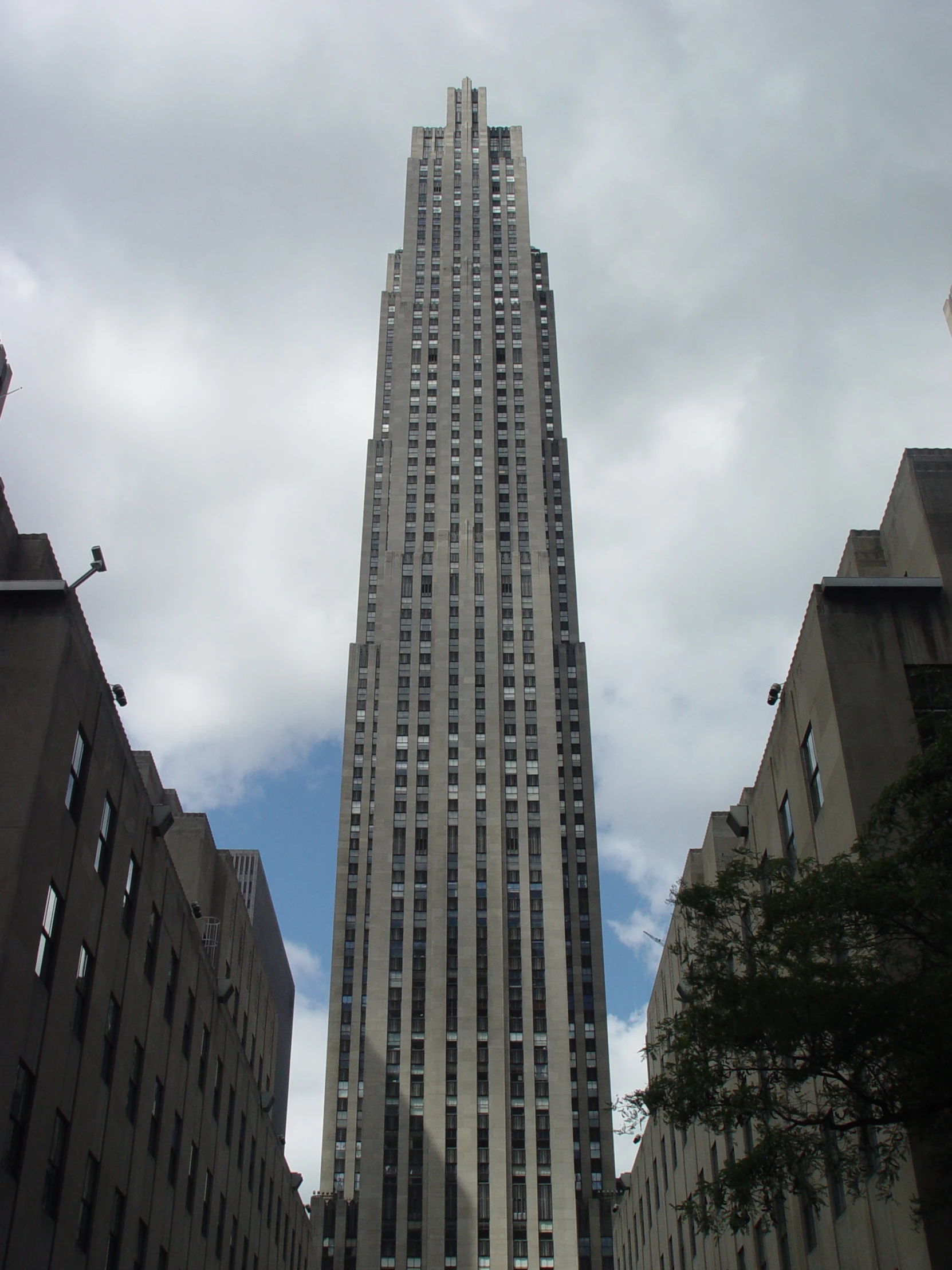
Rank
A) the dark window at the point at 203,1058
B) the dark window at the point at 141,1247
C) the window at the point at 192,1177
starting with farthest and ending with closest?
the dark window at the point at 203,1058 < the window at the point at 192,1177 < the dark window at the point at 141,1247

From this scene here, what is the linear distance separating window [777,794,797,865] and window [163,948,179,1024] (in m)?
21.5

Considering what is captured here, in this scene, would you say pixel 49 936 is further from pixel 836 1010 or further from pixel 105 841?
pixel 836 1010

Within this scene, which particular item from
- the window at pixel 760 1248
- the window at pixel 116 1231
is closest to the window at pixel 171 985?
the window at pixel 116 1231

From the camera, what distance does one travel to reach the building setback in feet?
94.5

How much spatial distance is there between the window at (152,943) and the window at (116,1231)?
658 centimetres

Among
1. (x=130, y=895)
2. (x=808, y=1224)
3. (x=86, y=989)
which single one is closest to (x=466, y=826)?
(x=130, y=895)

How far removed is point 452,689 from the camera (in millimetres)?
118375

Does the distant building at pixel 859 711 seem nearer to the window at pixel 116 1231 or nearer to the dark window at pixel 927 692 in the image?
the dark window at pixel 927 692

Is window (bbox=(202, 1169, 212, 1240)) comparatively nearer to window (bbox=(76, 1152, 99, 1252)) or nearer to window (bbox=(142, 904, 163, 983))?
window (bbox=(142, 904, 163, 983))

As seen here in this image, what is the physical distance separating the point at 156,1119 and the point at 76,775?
47.2 ft

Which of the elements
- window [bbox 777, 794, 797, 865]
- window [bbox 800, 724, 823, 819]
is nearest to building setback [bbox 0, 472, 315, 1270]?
window [bbox 777, 794, 797, 865]

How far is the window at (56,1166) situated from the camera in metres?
30.1

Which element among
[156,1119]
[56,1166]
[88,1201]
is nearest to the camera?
[56,1166]

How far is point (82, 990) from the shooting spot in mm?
32719
